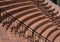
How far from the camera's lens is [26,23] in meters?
10.9

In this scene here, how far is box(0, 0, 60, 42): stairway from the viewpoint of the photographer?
10344 millimetres

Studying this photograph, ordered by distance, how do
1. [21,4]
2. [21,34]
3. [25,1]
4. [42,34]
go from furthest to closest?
1. [25,1]
2. [21,4]
3. [42,34]
4. [21,34]

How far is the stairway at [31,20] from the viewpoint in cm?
1034

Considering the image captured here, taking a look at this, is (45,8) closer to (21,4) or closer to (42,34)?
(21,4)

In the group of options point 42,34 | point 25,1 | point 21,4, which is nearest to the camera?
point 42,34

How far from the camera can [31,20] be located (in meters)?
11.4

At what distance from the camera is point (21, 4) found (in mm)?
12766

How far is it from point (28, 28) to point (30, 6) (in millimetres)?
2893

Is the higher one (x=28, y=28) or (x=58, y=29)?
(x=28, y=28)

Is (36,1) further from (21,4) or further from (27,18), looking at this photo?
(27,18)

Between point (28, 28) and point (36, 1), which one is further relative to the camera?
point (36, 1)

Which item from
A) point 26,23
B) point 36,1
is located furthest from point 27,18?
point 36,1

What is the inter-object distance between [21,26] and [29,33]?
0.55 metres

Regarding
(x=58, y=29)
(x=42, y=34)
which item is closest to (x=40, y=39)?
(x=42, y=34)
